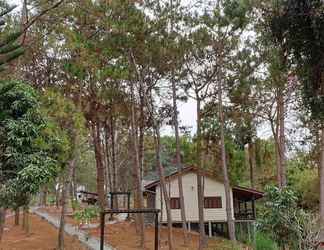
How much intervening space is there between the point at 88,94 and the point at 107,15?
Result: 17.1ft

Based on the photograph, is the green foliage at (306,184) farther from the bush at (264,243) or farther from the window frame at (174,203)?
the bush at (264,243)

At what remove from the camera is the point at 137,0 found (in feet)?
38.7

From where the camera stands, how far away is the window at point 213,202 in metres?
23.3

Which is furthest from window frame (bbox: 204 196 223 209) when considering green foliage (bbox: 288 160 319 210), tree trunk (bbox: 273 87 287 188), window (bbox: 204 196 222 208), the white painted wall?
tree trunk (bbox: 273 87 287 188)

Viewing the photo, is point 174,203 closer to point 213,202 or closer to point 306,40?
point 213,202

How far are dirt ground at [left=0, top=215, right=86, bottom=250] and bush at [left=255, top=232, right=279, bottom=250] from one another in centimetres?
649

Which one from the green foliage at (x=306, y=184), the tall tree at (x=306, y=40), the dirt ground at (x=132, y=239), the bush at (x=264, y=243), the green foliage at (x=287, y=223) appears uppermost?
the tall tree at (x=306, y=40)

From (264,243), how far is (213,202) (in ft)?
50.0

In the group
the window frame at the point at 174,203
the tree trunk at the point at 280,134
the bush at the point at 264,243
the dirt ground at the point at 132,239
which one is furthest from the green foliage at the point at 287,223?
the window frame at the point at 174,203

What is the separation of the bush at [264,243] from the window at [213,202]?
14.7 metres

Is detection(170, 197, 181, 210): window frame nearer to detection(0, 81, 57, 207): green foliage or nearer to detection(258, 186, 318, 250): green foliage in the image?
detection(0, 81, 57, 207): green foliage

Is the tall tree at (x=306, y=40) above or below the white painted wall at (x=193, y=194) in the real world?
above

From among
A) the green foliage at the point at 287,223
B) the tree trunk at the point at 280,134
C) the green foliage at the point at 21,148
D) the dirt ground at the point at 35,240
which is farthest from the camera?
the tree trunk at the point at 280,134

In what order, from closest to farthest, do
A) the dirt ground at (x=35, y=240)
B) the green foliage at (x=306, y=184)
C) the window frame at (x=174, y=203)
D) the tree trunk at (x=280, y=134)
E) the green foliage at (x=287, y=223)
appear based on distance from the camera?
the green foliage at (x=287, y=223), the dirt ground at (x=35, y=240), the tree trunk at (x=280, y=134), the green foliage at (x=306, y=184), the window frame at (x=174, y=203)
